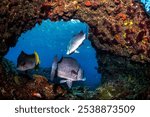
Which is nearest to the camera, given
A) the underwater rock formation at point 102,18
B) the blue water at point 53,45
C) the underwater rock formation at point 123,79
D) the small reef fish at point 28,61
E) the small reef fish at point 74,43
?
the small reef fish at point 28,61

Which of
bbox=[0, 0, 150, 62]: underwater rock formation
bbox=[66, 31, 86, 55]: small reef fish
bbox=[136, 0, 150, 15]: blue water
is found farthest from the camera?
bbox=[136, 0, 150, 15]: blue water

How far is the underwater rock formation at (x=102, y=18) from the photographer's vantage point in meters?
7.13

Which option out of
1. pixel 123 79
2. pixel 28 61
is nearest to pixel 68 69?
pixel 28 61

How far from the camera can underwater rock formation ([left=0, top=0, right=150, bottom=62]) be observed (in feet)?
23.4

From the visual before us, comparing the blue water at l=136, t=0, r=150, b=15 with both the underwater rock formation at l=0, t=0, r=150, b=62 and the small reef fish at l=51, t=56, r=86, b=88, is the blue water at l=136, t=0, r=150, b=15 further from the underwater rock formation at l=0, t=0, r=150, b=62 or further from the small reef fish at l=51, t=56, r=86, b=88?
the small reef fish at l=51, t=56, r=86, b=88

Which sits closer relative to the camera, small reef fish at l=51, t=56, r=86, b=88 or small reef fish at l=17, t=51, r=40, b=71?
small reef fish at l=51, t=56, r=86, b=88

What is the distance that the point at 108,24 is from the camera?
7887 millimetres

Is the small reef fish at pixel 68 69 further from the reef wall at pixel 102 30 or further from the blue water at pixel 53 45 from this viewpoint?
the blue water at pixel 53 45

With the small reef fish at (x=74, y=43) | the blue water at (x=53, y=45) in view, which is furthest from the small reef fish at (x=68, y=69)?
the blue water at (x=53, y=45)

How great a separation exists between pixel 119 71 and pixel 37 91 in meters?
4.43

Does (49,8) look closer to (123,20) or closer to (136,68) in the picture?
(123,20)

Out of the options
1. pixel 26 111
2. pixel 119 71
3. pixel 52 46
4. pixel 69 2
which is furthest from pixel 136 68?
pixel 52 46

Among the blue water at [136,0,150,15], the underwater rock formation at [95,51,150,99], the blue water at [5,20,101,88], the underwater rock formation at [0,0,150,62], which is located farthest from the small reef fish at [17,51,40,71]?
the blue water at [5,20,101,88]

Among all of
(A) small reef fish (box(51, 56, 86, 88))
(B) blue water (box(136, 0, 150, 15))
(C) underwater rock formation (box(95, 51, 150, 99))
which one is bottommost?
(C) underwater rock formation (box(95, 51, 150, 99))
